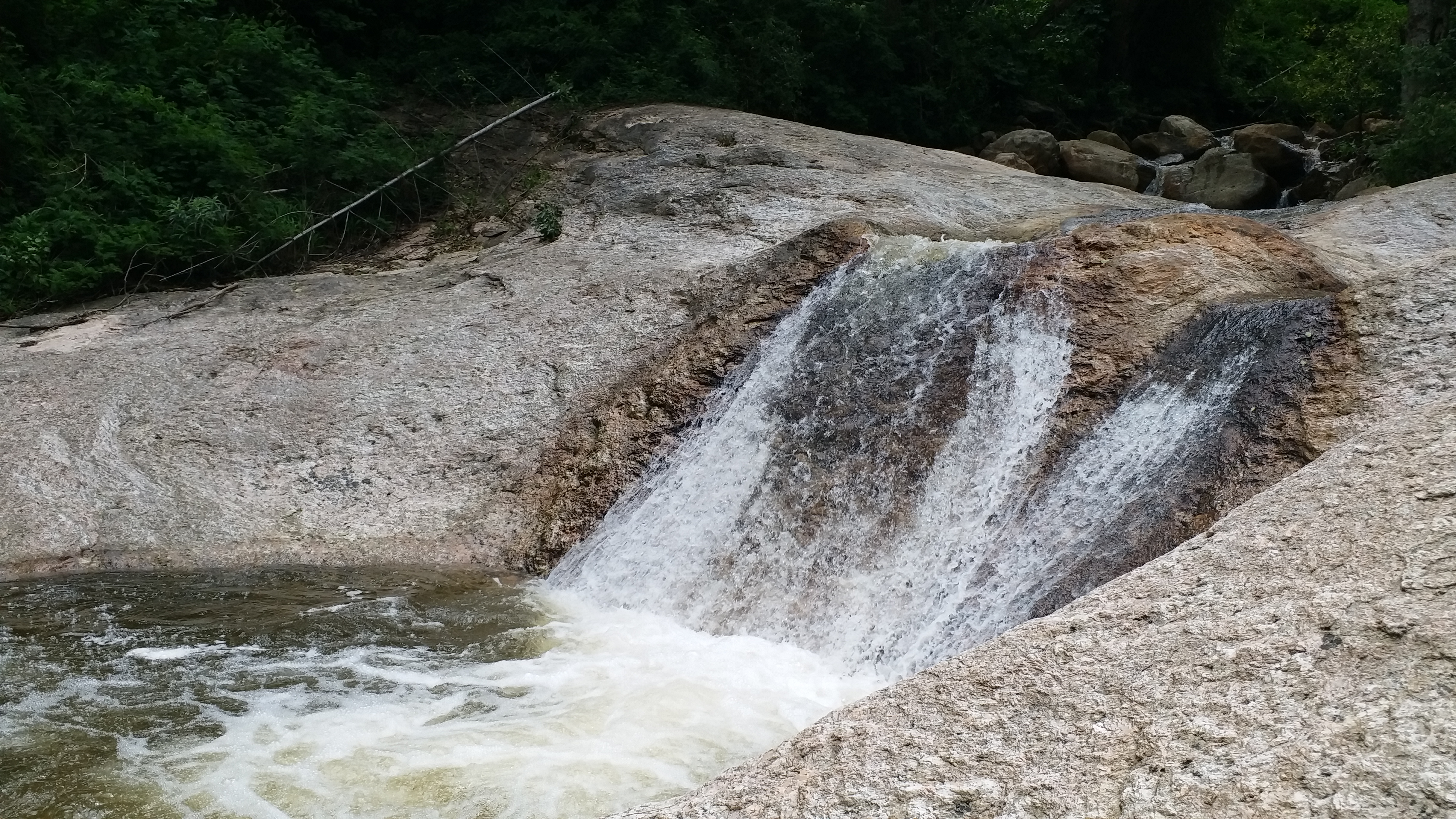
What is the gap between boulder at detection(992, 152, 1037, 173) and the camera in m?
12.8

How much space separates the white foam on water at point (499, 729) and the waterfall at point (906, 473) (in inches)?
17.5

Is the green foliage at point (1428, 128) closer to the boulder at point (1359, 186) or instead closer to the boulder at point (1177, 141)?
the boulder at point (1359, 186)

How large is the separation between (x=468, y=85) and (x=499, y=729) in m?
9.90

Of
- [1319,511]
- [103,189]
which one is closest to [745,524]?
[1319,511]

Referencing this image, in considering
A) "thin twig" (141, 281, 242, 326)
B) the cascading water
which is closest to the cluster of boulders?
the cascading water

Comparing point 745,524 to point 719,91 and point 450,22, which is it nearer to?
point 719,91

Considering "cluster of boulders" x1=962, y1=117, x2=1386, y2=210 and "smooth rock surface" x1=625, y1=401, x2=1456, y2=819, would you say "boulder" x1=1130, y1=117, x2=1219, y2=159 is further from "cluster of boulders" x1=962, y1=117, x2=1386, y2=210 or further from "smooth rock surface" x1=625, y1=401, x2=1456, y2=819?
"smooth rock surface" x1=625, y1=401, x2=1456, y2=819

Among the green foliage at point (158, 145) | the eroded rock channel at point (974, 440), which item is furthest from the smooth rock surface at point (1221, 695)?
the green foliage at point (158, 145)

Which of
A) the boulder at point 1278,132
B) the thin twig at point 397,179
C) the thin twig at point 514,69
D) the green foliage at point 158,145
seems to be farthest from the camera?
the boulder at point 1278,132

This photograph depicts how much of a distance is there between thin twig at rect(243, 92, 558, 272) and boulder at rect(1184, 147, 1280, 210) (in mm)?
6853

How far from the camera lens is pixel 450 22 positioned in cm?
1416

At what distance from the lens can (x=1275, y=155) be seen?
41.9ft

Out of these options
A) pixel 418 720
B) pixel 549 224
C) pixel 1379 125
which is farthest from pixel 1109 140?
pixel 418 720

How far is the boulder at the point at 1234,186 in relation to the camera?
1188cm
